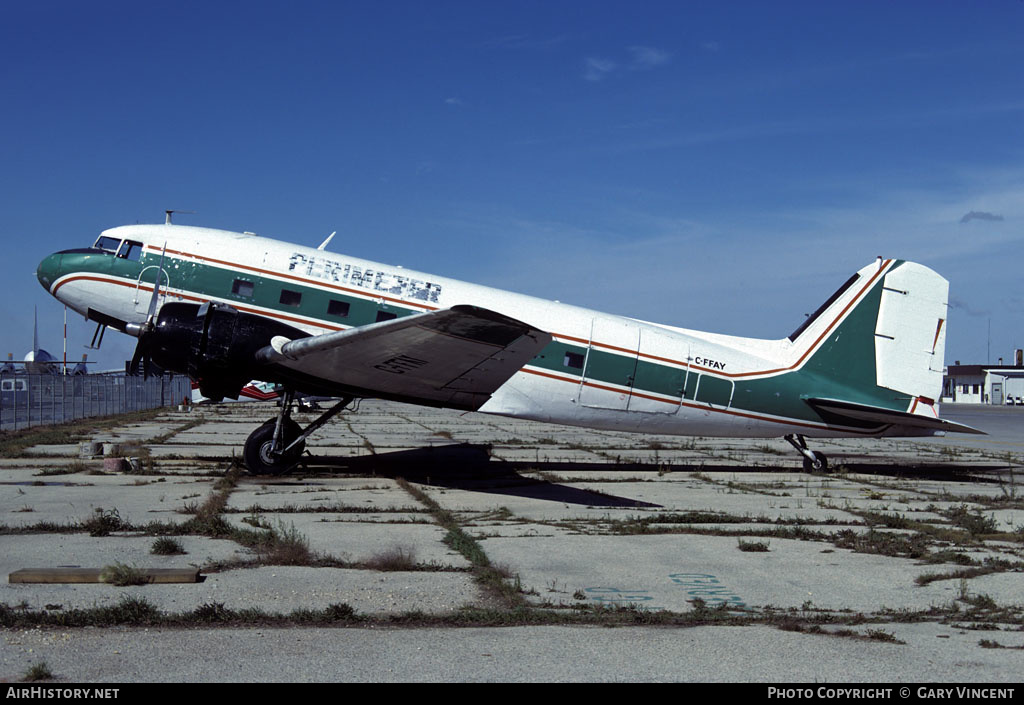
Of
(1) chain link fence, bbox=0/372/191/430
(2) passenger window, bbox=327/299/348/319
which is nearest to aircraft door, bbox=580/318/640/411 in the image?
(2) passenger window, bbox=327/299/348/319

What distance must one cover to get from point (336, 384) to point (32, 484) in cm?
501

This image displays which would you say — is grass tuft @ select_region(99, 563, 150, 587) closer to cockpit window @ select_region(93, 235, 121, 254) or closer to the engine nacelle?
the engine nacelle

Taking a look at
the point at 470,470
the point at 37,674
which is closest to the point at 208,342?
the point at 470,470

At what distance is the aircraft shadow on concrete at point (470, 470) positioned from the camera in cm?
1359

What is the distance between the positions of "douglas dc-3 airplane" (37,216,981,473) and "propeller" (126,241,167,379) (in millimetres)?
36

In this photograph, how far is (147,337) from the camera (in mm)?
14000

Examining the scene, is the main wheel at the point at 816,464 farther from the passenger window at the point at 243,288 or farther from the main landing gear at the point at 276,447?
the passenger window at the point at 243,288

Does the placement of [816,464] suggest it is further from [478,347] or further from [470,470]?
[478,347]

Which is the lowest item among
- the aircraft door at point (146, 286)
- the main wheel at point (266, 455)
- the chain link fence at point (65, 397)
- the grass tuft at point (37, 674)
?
the chain link fence at point (65, 397)

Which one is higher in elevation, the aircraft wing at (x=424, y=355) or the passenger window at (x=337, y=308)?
the passenger window at (x=337, y=308)

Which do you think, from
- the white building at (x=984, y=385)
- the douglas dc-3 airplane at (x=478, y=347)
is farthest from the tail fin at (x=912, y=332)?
the white building at (x=984, y=385)

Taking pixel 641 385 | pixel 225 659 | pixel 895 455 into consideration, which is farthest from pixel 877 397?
pixel 225 659

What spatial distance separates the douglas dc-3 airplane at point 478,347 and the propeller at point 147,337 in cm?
4

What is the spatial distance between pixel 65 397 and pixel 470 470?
21451mm
